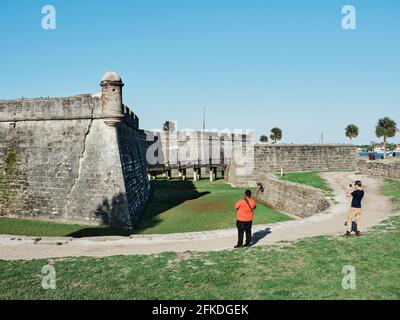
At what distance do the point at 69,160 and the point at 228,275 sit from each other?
11301mm

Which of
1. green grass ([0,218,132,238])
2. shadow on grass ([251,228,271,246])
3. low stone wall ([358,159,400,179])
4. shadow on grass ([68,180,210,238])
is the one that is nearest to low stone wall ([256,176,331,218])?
shadow on grass ([68,180,210,238])

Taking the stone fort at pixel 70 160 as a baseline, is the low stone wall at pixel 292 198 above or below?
below

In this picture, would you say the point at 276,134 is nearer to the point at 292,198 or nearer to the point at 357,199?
the point at 292,198

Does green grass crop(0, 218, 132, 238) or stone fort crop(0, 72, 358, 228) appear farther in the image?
stone fort crop(0, 72, 358, 228)

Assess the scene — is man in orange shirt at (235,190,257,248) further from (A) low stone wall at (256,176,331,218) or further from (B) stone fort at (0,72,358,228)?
(A) low stone wall at (256,176,331,218)

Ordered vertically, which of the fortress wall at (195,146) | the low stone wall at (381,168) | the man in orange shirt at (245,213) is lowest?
the man in orange shirt at (245,213)

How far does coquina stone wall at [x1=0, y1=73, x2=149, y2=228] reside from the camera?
14.8 metres

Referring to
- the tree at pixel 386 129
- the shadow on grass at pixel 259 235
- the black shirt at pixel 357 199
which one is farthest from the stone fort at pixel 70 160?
the tree at pixel 386 129

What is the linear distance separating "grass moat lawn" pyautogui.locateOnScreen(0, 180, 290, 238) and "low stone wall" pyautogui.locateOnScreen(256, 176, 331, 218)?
1.36 meters

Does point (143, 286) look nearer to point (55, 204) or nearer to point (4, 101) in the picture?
point (55, 204)

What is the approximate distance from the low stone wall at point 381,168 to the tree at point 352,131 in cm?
3241

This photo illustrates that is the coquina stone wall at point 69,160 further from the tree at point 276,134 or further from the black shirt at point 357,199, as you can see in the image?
the tree at point 276,134

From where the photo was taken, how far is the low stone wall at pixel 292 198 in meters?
16.1
